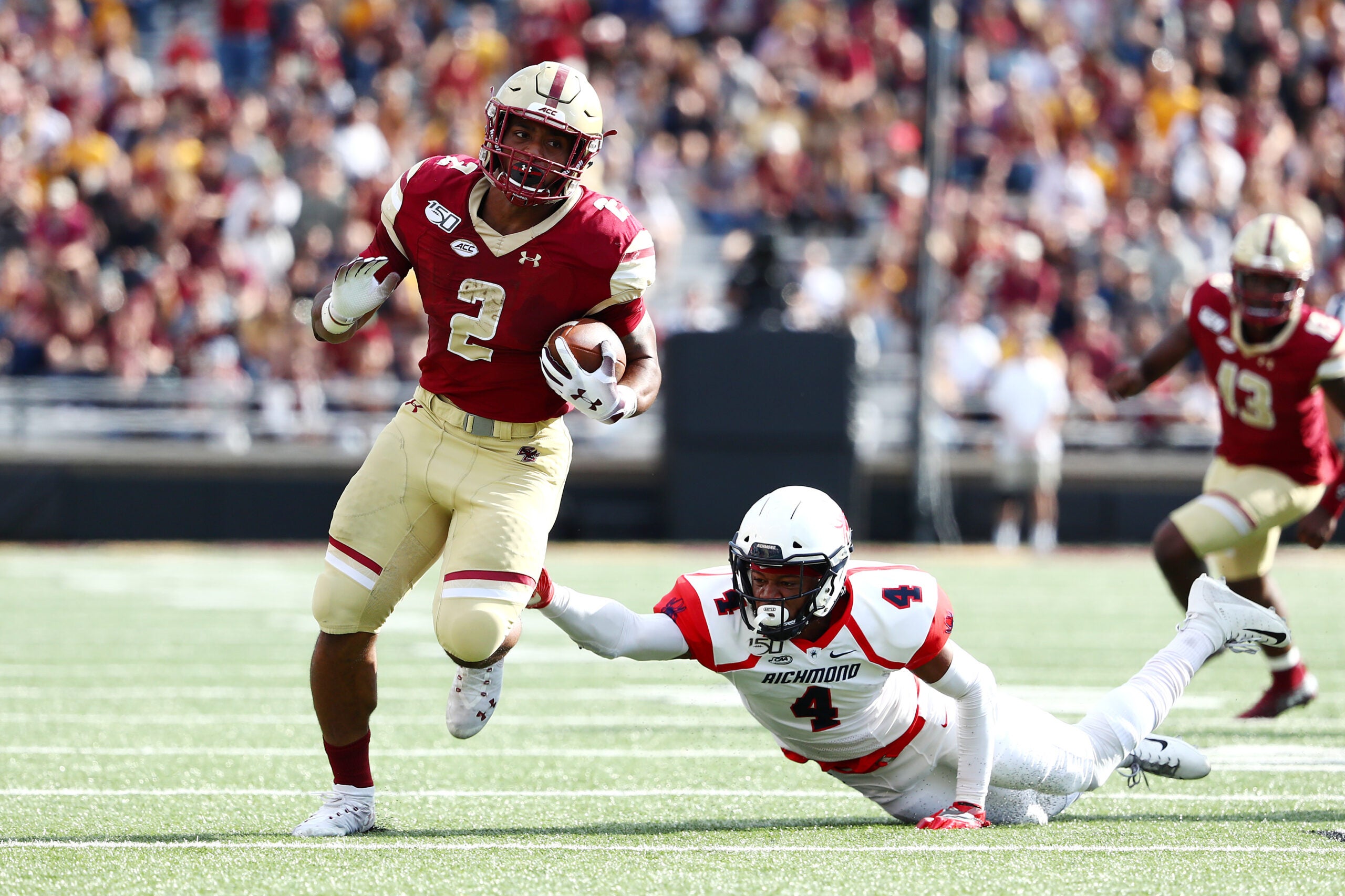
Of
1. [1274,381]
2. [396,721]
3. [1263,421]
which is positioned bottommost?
[396,721]

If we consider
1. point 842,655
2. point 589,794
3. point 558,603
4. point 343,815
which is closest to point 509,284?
point 558,603

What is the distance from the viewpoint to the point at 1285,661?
6.12 metres

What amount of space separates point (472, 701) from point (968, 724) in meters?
1.12

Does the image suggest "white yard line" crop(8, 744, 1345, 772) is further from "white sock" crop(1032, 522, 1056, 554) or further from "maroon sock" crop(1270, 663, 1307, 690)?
"white sock" crop(1032, 522, 1056, 554)

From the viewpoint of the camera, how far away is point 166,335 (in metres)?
12.6

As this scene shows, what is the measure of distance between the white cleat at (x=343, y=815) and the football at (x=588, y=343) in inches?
43.4

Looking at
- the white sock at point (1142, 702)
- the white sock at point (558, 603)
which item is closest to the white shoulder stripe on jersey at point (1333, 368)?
the white sock at point (1142, 702)

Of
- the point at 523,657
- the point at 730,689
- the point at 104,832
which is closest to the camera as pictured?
the point at 104,832

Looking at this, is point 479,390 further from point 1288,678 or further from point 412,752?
point 1288,678

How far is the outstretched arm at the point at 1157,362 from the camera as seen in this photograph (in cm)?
654

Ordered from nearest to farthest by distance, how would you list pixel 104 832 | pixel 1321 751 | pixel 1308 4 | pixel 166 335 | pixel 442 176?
pixel 104 832, pixel 442 176, pixel 1321 751, pixel 166 335, pixel 1308 4

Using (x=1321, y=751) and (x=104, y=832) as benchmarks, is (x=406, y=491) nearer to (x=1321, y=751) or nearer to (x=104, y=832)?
(x=104, y=832)

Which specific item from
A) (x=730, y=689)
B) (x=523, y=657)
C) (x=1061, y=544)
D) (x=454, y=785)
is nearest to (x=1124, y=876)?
(x=454, y=785)

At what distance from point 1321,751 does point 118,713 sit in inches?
149
